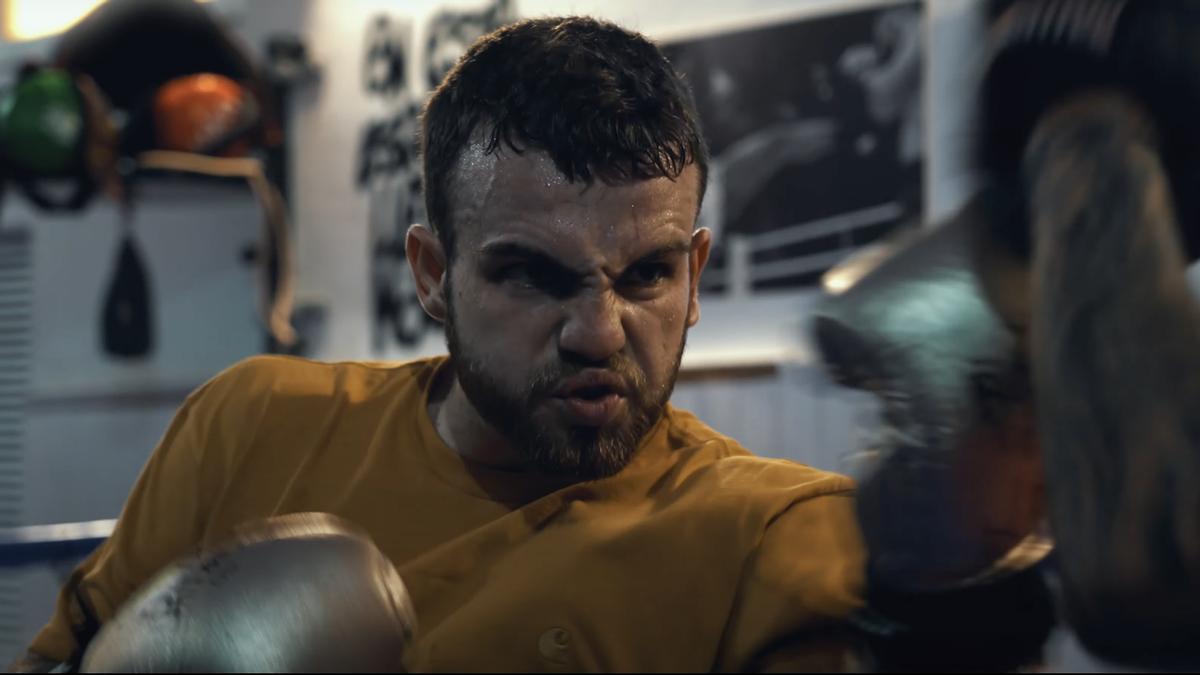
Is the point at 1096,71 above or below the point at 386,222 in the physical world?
above

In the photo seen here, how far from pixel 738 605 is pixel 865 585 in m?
0.13

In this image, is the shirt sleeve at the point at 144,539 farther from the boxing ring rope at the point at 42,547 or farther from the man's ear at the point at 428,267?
the boxing ring rope at the point at 42,547

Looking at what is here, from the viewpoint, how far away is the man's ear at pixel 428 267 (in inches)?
57.5

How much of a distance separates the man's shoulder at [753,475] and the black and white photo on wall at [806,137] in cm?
236

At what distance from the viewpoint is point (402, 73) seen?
4785 mm

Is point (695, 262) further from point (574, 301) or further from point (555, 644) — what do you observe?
point (555, 644)

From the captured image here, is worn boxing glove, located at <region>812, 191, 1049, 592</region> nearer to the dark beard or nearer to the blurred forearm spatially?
the dark beard

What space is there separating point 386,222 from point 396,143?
0.88ft

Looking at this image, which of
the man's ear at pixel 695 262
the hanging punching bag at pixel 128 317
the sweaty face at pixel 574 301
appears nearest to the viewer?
the sweaty face at pixel 574 301

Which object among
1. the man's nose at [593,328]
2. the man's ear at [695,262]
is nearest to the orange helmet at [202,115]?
the man's ear at [695,262]

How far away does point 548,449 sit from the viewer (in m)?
1.30

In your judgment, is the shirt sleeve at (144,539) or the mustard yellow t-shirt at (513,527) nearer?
the mustard yellow t-shirt at (513,527)

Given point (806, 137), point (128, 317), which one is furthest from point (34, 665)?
point (128, 317)

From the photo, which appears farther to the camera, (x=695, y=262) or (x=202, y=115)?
(x=202, y=115)
